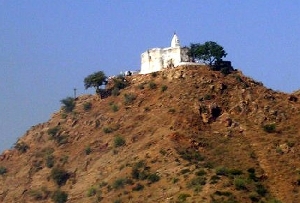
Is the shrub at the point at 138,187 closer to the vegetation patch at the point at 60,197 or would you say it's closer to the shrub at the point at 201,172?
the shrub at the point at 201,172

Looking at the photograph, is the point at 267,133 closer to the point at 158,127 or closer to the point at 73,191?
the point at 158,127

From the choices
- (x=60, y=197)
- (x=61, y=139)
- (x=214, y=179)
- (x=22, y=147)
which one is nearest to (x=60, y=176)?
(x=60, y=197)

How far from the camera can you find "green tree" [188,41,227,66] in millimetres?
74812

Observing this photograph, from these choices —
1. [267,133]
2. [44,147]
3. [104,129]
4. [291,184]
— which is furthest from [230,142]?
[44,147]

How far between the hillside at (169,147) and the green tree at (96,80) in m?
1.24

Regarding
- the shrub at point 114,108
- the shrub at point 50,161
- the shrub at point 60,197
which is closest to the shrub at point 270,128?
the shrub at point 114,108

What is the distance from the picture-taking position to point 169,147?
63.9 metres

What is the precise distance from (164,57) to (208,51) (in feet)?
14.3

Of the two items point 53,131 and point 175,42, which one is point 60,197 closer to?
point 53,131

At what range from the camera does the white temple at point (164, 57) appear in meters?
75.4

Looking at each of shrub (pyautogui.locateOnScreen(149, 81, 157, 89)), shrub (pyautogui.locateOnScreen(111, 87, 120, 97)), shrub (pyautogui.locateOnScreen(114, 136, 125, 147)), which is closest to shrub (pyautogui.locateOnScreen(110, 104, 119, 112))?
shrub (pyautogui.locateOnScreen(111, 87, 120, 97))

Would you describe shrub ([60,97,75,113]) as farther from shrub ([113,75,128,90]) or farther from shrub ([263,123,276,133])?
shrub ([263,123,276,133])

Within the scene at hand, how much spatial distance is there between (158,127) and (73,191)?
8778 millimetres

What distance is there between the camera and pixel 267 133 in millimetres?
66125
